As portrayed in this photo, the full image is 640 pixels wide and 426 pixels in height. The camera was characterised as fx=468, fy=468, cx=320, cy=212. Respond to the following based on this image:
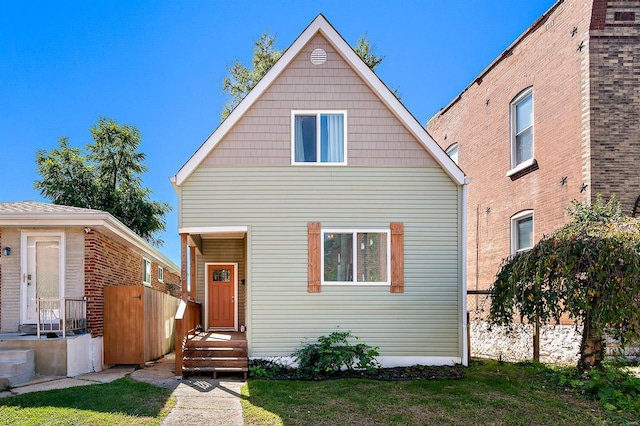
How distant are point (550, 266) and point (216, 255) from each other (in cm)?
845

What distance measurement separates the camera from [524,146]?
481 inches

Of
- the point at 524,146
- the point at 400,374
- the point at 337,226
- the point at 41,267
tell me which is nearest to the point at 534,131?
the point at 524,146

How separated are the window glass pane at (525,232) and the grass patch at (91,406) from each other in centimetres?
919

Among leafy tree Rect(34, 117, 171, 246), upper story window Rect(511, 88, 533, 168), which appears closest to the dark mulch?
upper story window Rect(511, 88, 533, 168)

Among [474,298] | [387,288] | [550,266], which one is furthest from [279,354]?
[474,298]

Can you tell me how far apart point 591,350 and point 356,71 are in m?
7.14

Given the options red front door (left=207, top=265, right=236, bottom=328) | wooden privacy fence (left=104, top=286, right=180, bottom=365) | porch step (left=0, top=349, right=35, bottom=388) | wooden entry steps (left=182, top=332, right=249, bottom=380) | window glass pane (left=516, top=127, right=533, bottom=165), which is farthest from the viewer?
red front door (left=207, top=265, right=236, bottom=328)

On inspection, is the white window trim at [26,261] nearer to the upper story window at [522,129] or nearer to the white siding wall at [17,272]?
the white siding wall at [17,272]

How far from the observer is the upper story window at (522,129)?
11.9m

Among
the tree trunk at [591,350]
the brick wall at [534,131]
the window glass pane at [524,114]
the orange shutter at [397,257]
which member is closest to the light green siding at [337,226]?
the orange shutter at [397,257]

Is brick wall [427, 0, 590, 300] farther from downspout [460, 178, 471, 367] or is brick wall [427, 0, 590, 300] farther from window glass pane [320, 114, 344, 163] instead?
window glass pane [320, 114, 344, 163]

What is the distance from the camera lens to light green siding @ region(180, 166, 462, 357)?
32.3 feet

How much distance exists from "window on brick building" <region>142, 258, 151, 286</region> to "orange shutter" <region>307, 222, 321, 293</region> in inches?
291

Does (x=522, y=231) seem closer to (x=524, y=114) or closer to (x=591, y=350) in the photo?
(x=524, y=114)
